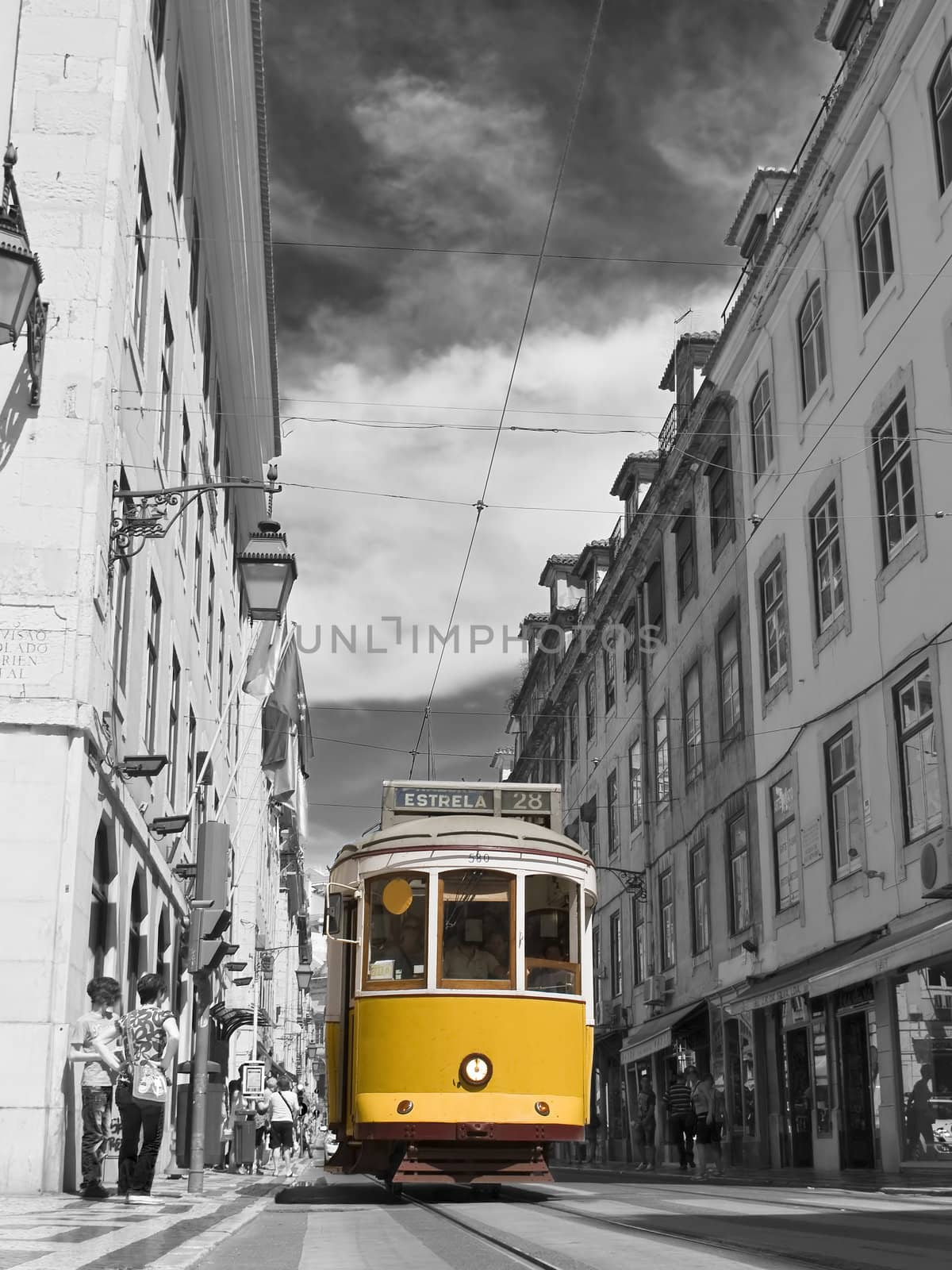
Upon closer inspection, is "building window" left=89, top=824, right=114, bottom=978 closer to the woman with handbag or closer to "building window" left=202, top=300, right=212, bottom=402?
the woman with handbag

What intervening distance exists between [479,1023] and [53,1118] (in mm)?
3338

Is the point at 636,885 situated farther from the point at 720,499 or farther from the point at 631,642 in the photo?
the point at 720,499

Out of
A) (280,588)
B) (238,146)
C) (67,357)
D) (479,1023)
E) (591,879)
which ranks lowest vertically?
(479,1023)

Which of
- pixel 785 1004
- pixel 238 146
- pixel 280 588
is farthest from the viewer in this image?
pixel 238 146

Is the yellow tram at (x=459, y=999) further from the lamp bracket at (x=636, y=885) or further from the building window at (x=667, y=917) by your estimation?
the lamp bracket at (x=636, y=885)

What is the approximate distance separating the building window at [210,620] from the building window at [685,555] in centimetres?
859

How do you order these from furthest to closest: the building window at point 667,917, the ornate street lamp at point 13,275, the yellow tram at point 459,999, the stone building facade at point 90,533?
1. the building window at point 667,917
2. the stone building facade at point 90,533
3. the yellow tram at point 459,999
4. the ornate street lamp at point 13,275

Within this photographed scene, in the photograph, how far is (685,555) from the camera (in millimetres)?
28016

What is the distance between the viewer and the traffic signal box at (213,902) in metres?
11.7

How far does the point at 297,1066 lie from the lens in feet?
249

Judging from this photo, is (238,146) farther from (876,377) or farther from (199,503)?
(876,377)

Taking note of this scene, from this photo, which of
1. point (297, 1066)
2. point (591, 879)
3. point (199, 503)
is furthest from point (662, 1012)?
point (297, 1066)

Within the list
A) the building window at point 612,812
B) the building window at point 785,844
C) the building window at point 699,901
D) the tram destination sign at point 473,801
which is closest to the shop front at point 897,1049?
the building window at point 785,844

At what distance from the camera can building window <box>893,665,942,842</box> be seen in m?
15.6
